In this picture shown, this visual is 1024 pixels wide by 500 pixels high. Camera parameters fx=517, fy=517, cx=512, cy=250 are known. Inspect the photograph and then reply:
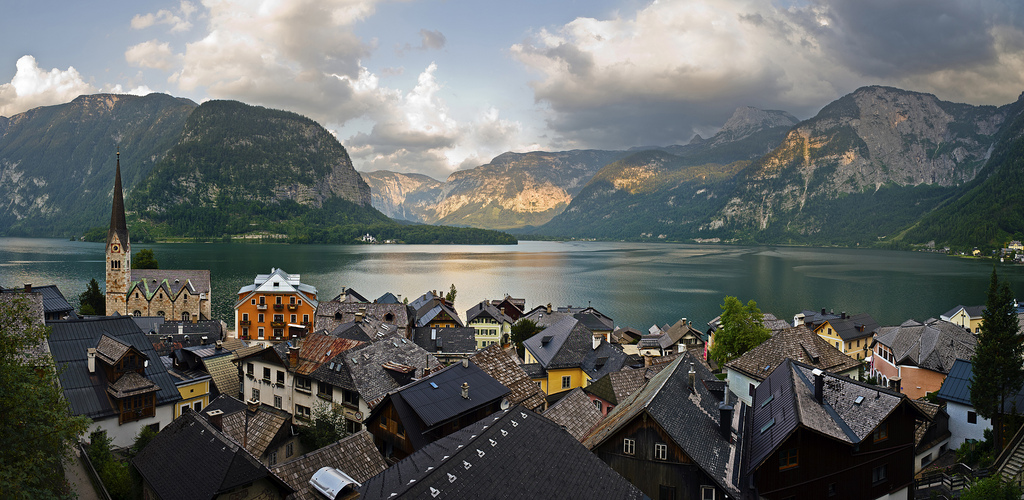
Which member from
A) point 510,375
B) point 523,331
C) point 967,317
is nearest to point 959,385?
point 510,375

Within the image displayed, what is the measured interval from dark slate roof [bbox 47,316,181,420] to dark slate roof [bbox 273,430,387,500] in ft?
50.4

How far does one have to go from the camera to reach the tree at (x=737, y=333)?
49781 mm

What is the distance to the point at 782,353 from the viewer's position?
33.4 meters

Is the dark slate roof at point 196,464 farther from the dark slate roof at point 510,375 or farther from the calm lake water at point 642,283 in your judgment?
the calm lake water at point 642,283

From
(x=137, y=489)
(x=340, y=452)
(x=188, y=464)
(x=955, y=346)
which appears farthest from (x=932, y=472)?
(x=137, y=489)

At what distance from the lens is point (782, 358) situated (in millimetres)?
32906

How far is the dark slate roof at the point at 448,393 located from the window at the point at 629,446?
716 cm

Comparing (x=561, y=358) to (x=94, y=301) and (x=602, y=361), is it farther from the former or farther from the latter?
(x=94, y=301)

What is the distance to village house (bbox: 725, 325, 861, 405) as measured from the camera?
33.3 meters

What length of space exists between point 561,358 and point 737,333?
20877mm

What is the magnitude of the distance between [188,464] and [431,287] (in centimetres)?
11497

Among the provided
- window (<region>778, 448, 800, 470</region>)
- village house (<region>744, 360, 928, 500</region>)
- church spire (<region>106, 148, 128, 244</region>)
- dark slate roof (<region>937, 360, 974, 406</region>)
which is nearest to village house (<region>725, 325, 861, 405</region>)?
dark slate roof (<region>937, 360, 974, 406</region>)

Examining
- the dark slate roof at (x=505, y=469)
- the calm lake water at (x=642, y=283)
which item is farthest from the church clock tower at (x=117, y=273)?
the dark slate roof at (x=505, y=469)

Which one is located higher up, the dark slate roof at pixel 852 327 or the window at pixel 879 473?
the window at pixel 879 473
